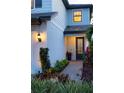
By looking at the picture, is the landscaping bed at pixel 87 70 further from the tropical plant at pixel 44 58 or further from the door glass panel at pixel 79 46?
the door glass panel at pixel 79 46

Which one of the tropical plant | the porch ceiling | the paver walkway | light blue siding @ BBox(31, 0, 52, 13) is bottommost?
the paver walkway

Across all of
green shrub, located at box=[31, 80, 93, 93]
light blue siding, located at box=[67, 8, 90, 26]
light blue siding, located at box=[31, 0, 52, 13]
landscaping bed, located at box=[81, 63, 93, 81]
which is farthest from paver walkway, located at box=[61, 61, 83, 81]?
light blue siding, located at box=[67, 8, 90, 26]

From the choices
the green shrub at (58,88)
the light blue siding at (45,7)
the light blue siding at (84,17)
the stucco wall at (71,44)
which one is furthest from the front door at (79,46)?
the green shrub at (58,88)

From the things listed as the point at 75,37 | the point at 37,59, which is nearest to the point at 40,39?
the point at 37,59

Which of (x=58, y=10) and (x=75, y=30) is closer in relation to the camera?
(x=58, y=10)

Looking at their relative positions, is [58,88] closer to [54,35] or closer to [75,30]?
[54,35]

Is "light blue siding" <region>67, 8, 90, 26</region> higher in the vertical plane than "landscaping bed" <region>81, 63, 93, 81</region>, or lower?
higher

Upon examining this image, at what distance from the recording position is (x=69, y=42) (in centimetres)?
2956

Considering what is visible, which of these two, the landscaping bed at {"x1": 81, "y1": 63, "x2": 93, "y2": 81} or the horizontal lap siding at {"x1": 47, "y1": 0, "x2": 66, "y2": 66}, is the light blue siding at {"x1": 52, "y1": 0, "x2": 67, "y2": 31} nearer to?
the horizontal lap siding at {"x1": 47, "y1": 0, "x2": 66, "y2": 66}

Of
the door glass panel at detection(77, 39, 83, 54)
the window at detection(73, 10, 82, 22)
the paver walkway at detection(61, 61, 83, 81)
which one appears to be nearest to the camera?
the paver walkway at detection(61, 61, 83, 81)

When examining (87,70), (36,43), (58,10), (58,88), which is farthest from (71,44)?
(58,88)
